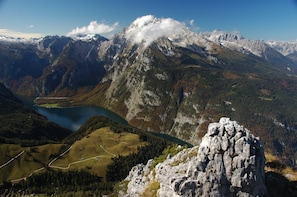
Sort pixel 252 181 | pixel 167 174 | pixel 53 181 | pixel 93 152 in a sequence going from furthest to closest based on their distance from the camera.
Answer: pixel 93 152 < pixel 53 181 < pixel 167 174 < pixel 252 181

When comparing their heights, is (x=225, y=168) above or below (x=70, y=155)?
above

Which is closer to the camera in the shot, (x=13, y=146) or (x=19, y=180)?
(x=19, y=180)

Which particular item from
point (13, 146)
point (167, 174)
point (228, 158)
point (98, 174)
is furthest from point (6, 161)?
point (228, 158)

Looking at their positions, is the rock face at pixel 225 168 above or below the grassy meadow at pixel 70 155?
above

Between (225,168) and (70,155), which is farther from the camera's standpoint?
(70,155)

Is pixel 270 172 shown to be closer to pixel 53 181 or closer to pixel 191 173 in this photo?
pixel 191 173

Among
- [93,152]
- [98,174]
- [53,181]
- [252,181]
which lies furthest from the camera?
[93,152]

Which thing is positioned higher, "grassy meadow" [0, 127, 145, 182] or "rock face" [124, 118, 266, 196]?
"rock face" [124, 118, 266, 196]

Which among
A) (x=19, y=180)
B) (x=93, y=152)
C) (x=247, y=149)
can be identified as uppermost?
(x=247, y=149)

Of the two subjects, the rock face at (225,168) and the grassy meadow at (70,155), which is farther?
the grassy meadow at (70,155)

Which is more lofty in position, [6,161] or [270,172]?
[270,172]

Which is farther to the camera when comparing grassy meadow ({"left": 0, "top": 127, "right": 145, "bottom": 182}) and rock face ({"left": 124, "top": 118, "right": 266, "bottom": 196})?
grassy meadow ({"left": 0, "top": 127, "right": 145, "bottom": 182})
